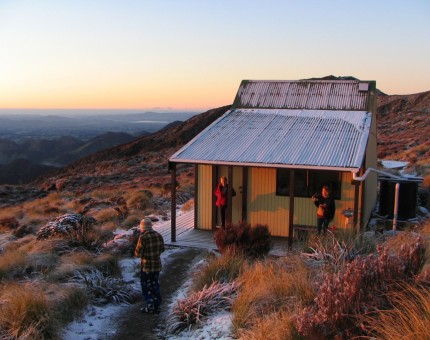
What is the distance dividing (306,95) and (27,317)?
10601 mm

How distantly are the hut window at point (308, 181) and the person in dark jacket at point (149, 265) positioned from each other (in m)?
4.97

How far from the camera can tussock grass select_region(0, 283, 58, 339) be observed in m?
5.32

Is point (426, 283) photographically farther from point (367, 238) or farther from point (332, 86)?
point (332, 86)

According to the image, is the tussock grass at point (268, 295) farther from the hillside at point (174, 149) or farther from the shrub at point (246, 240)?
the hillside at point (174, 149)

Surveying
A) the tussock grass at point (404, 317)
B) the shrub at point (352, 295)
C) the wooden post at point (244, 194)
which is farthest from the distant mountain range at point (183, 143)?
the tussock grass at point (404, 317)

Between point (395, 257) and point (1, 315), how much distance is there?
4.71m

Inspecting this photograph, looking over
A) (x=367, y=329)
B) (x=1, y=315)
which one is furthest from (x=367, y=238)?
(x=1, y=315)

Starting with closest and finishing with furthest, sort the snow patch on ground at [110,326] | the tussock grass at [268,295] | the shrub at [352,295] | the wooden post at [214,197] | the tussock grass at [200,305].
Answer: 1. the shrub at [352,295]
2. the tussock grass at [268,295]
3. the snow patch on ground at [110,326]
4. the tussock grass at [200,305]
5. the wooden post at [214,197]

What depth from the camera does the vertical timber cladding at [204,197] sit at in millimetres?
11883

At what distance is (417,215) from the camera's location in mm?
13500

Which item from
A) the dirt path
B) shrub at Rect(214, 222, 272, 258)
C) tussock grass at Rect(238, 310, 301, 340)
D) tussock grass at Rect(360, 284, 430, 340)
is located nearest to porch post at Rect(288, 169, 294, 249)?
shrub at Rect(214, 222, 272, 258)

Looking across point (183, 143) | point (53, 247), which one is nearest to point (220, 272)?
point (53, 247)

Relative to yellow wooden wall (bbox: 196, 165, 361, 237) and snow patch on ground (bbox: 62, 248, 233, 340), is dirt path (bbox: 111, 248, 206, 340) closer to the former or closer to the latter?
snow patch on ground (bbox: 62, 248, 233, 340)

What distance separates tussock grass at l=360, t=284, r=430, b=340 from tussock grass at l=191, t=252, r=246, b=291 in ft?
9.27
